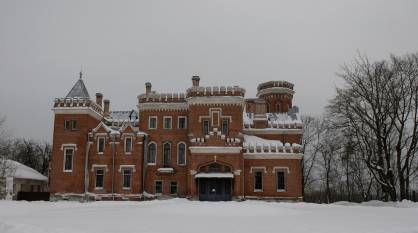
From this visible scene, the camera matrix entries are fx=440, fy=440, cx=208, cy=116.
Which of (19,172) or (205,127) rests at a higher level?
(205,127)

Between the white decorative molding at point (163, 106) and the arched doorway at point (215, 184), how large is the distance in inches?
279

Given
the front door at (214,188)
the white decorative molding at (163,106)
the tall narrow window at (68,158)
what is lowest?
the front door at (214,188)

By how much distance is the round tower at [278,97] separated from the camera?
4928 centimetres

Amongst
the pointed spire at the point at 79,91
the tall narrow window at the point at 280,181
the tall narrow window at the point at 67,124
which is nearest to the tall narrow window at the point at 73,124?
the tall narrow window at the point at 67,124

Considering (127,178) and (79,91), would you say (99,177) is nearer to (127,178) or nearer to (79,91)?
(127,178)

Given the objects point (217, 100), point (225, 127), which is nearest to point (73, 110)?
point (217, 100)

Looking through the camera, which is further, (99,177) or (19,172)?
(19,172)

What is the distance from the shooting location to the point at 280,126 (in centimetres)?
4162

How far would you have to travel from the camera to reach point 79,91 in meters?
41.1

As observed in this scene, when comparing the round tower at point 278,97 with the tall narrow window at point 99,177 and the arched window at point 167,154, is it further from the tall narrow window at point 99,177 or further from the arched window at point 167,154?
the tall narrow window at point 99,177

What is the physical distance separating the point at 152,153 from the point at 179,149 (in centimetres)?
253

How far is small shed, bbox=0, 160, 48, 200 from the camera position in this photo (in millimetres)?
39219

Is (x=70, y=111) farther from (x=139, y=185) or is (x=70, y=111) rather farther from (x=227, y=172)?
(x=227, y=172)

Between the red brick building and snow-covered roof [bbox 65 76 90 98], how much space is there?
0.30 feet
